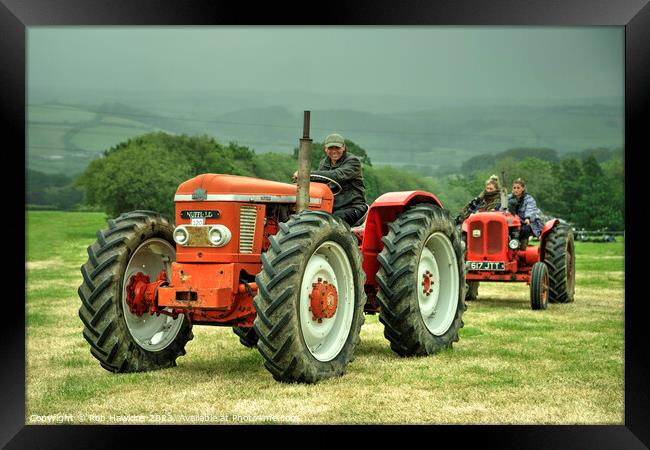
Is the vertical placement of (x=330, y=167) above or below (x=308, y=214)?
above

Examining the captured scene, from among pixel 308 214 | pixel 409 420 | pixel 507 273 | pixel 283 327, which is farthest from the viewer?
pixel 507 273

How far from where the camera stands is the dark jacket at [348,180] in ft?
20.6

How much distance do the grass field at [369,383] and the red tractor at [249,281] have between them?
9.5 inches

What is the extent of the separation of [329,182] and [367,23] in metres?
2.54

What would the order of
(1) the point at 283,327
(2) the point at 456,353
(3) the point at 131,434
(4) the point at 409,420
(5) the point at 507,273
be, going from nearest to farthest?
1. (3) the point at 131,434
2. (4) the point at 409,420
3. (1) the point at 283,327
4. (2) the point at 456,353
5. (5) the point at 507,273

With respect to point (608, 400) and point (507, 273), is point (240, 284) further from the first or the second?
point (507, 273)

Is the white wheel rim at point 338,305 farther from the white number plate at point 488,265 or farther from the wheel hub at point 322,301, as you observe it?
the white number plate at point 488,265

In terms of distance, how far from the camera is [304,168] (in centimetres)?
527

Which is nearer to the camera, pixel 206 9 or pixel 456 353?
pixel 206 9

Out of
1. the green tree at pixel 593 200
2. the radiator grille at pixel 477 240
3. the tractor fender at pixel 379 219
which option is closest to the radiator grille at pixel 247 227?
the tractor fender at pixel 379 219

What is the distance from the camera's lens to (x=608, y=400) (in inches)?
188

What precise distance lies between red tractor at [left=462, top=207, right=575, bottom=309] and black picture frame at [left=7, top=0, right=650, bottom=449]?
551 cm
